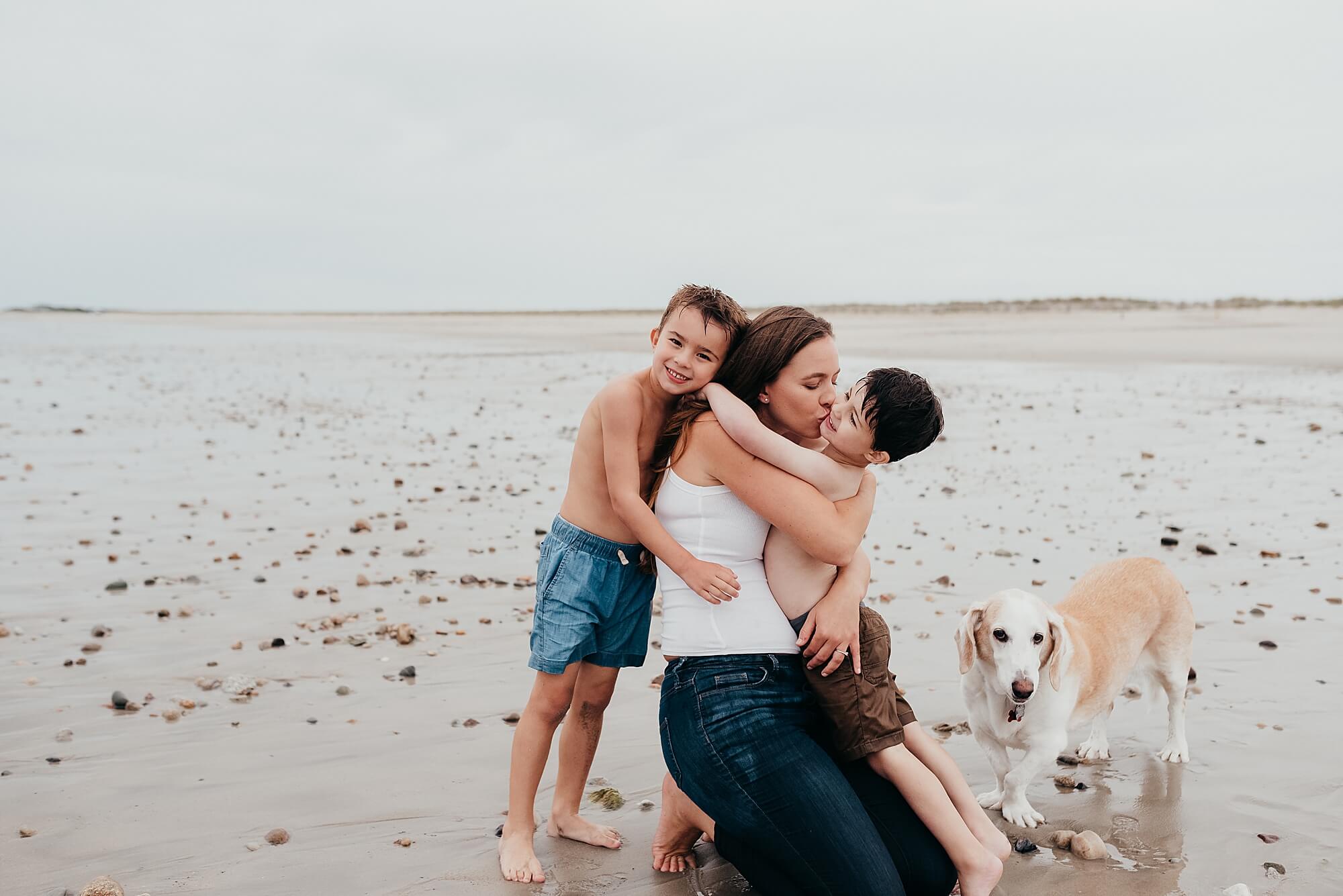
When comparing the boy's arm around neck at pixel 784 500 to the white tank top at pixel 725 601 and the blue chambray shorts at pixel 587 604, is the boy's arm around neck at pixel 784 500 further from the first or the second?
the blue chambray shorts at pixel 587 604

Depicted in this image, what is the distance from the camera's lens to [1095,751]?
524 centimetres

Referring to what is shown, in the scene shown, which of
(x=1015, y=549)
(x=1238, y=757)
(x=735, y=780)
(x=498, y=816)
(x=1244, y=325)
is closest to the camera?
(x=735, y=780)

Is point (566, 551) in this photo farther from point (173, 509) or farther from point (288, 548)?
point (173, 509)

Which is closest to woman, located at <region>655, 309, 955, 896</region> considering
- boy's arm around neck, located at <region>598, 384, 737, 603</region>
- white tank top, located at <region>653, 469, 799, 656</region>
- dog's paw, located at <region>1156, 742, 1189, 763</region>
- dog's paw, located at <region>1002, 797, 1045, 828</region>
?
white tank top, located at <region>653, 469, 799, 656</region>

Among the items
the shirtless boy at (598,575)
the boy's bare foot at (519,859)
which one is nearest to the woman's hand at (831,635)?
the shirtless boy at (598,575)

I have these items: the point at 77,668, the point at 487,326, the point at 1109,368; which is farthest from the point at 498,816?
the point at 487,326

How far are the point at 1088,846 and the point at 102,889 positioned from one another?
151 inches

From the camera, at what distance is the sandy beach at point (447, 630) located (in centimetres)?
423

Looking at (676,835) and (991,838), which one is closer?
(991,838)

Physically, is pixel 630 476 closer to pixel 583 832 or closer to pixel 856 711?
pixel 856 711

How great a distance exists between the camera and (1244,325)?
3444cm

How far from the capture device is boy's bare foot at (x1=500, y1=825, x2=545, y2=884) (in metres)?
4.01

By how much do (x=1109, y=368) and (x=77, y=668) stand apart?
72.7 ft

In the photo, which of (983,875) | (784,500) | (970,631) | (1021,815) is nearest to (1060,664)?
(970,631)
